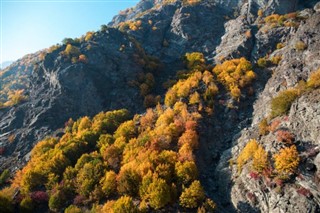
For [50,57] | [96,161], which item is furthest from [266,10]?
[96,161]

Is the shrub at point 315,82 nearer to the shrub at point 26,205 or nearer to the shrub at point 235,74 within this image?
the shrub at point 235,74

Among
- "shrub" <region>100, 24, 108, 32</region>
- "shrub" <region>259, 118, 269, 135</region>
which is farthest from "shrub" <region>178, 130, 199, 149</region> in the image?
"shrub" <region>100, 24, 108, 32</region>

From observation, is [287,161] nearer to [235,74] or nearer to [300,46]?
[235,74]

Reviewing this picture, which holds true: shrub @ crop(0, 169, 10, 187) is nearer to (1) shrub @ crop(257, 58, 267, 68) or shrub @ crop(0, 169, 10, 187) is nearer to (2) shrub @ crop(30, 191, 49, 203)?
(2) shrub @ crop(30, 191, 49, 203)

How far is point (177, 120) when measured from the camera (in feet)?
→ 248

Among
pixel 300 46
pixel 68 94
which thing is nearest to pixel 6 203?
pixel 68 94

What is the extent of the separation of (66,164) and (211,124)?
3885 cm

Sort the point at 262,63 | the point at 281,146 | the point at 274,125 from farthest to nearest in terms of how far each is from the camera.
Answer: the point at 262,63 → the point at 274,125 → the point at 281,146

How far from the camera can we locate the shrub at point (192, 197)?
169 feet

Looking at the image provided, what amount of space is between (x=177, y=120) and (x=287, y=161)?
3129 cm

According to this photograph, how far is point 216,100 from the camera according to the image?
86.4m

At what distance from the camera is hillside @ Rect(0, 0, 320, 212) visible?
176ft

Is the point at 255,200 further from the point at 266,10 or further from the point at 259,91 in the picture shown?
the point at 266,10

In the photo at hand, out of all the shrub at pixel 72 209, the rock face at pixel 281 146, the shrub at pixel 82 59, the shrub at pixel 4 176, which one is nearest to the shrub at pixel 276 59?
the rock face at pixel 281 146
